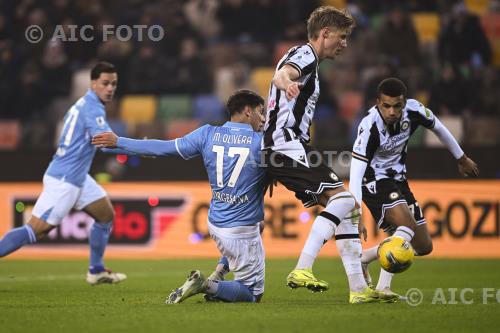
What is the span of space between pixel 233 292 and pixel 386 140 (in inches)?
75.3

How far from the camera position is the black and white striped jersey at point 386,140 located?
8.12 meters

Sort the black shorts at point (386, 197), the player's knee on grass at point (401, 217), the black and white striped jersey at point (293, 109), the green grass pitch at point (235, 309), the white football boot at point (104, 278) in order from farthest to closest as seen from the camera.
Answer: the white football boot at point (104, 278)
the black shorts at point (386, 197)
the player's knee on grass at point (401, 217)
the black and white striped jersey at point (293, 109)
the green grass pitch at point (235, 309)

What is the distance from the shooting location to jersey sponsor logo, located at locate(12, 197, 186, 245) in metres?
13.8

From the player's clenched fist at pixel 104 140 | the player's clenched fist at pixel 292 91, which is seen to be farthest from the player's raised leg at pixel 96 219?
the player's clenched fist at pixel 292 91

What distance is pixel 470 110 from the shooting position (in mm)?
14891

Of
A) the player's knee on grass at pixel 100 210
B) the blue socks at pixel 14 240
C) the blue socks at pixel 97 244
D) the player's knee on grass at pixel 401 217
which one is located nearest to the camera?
the player's knee on grass at pixel 401 217

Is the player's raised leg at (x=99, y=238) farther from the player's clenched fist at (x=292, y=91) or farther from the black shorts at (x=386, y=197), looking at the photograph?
the player's clenched fist at (x=292, y=91)

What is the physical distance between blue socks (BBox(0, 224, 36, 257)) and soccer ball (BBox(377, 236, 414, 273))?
11.8 ft

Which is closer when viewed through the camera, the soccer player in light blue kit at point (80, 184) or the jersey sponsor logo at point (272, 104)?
the jersey sponsor logo at point (272, 104)

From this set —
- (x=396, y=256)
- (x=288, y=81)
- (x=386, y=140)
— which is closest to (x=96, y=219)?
(x=386, y=140)

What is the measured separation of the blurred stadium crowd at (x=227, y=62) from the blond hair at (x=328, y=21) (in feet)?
22.0

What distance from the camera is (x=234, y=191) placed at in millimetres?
7480

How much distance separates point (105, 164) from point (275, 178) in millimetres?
7056

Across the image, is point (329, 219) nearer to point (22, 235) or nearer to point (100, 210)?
point (22, 235)
